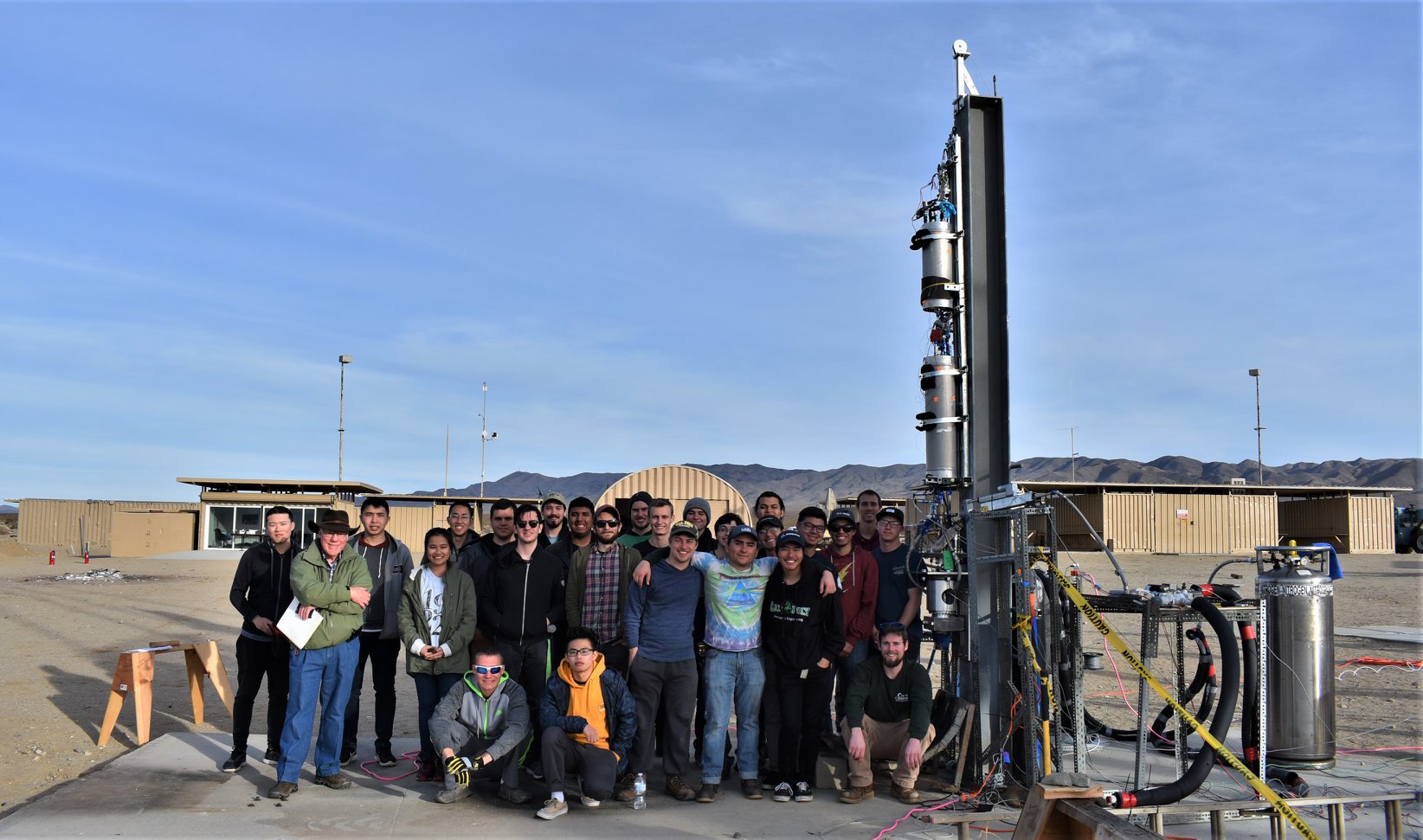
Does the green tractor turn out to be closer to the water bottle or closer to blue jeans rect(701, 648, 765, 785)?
blue jeans rect(701, 648, 765, 785)

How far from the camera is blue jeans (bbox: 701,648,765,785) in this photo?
21.6 feet

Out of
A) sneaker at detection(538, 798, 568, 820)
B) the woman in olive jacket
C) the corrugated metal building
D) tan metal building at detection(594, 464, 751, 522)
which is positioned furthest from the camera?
the corrugated metal building

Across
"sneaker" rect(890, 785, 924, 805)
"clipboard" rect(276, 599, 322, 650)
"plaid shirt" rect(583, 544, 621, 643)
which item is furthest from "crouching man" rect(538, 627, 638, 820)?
"sneaker" rect(890, 785, 924, 805)

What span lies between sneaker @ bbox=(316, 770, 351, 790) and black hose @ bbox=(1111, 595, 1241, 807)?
4.70m

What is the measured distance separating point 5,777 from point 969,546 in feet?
22.4

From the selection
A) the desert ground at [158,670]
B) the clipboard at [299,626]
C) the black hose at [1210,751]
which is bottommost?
the desert ground at [158,670]

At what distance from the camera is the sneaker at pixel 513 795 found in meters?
6.29

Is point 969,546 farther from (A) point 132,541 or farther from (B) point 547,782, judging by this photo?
(A) point 132,541

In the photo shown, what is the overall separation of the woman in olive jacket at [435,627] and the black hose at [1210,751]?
4.16 meters

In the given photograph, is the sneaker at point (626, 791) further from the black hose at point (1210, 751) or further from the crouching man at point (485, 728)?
the black hose at point (1210, 751)

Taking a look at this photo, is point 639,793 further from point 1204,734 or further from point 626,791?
point 1204,734

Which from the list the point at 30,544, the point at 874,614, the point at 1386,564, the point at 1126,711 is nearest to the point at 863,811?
the point at 874,614

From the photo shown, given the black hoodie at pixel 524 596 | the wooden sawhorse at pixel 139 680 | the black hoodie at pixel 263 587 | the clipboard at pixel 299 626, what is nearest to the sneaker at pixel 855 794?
the black hoodie at pixel 524 596

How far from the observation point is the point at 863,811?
6.21 metres
